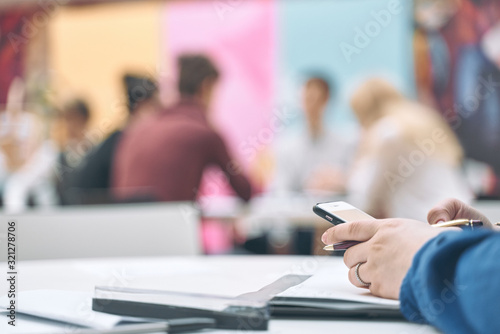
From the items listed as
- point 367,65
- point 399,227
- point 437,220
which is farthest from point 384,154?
point 367,65

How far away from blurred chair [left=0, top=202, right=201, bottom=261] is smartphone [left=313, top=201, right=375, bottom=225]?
3.07ft

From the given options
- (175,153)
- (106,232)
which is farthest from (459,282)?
(175,153)

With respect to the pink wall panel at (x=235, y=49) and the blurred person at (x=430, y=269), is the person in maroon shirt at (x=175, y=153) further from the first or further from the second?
the pink wall panel at (x=235, y=49)

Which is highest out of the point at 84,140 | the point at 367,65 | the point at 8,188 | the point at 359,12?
the point at 359,12

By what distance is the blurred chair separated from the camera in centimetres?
153

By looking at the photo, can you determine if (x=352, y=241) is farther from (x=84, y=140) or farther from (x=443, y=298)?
(x=84, y=140)

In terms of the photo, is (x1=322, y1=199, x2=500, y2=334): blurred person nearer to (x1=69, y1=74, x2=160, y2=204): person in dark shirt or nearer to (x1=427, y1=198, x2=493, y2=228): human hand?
(x1=427, y1=198, x2=493, y2=228): human hand

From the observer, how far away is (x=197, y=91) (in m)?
3.18

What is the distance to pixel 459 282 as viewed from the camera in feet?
1.74

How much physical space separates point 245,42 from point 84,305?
5425 mm

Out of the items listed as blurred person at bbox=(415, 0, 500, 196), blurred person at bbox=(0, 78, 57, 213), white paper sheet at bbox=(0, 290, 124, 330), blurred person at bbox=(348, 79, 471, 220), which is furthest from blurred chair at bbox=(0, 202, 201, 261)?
blurred person at bbox=(0, 78, 57, 213)

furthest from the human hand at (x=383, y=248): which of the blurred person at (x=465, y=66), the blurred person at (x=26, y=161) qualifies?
the blurred person at (x=26, y=161)

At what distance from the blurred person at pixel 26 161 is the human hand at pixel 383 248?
19.2 ft

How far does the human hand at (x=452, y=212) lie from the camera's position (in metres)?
0.86
